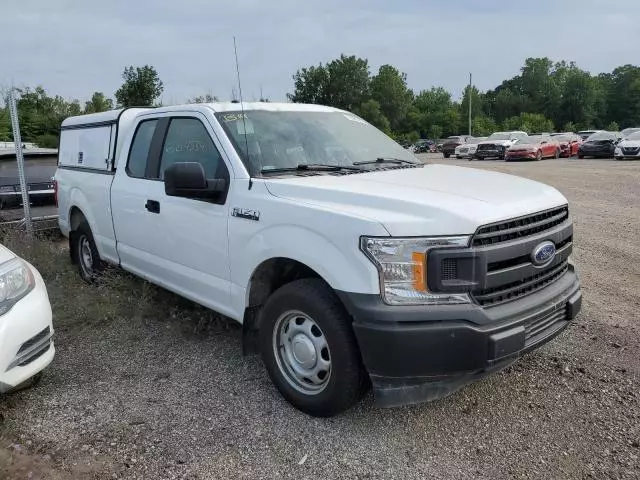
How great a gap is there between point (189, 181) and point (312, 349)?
1.31 m

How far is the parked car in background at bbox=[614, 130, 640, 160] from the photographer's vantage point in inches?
1019

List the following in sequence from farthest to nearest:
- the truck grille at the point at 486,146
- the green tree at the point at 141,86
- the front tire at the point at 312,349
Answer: the truck grille at the point at 486,146 → the green tree at the point at 141,86 → the front tire at the point at 312,349

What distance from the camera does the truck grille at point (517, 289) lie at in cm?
285

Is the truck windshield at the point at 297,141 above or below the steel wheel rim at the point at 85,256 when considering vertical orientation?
above

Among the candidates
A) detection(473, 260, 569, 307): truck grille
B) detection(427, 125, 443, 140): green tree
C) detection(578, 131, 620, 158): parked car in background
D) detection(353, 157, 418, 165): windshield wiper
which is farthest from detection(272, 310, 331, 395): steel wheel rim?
detection(427, 125, 443, 140): green tree

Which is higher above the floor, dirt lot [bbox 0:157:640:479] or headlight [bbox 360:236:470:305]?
headlight [bbox 360:236:470:305]

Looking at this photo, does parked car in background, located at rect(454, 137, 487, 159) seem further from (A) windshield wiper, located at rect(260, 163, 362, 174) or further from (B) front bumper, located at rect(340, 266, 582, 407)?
(B) front bumper, located at rect(340, 266, 582, 407)

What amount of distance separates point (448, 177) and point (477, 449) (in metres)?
1.71

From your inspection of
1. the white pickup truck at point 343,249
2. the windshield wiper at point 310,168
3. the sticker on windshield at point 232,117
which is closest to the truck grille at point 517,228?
the white pickup truck at point 343,249

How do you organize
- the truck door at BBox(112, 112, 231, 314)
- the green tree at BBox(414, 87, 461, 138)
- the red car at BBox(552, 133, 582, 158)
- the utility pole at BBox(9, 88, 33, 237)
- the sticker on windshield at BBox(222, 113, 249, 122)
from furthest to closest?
the green tree at BBox(414, 87, 461, 138) < the red car at BBox(552, 133, 582, 158) < the utility pole at BBox(9, 88, 33, 237) < the sticker on windshield at BBox(222, 113, 249, 122) < the truck door at BBox(112, 112, 231, 314)

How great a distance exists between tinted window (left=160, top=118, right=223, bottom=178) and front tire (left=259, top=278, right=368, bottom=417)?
1.15 metres

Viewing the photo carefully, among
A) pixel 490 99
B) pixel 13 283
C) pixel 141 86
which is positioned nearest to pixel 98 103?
pixel 141 86

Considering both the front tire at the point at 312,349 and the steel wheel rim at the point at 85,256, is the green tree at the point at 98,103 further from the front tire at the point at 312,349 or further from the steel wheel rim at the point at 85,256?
the front tire at the point at 312,349

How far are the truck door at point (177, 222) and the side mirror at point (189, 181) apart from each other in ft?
0.41
